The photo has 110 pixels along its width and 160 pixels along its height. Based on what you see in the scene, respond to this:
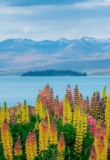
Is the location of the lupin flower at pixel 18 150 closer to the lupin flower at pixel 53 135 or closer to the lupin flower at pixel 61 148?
the lupin flower at pixel 53 135

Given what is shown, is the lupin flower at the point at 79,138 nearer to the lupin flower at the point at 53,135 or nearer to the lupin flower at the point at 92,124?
the lupin flower at the point at 53,135

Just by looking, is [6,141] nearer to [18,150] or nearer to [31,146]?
[18,150]

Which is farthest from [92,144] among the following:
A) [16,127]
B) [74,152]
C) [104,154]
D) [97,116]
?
[97,116]

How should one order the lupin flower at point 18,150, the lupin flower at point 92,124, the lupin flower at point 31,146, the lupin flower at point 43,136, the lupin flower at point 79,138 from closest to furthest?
the lupin flower at point 31,146 < the lupin flower at point 43,136 < the lupin flower at point 18,150 < the lupin flower at point 79,138 < the lupin flower at point 92,124

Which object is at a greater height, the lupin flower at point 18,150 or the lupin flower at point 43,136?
the lupin flower at point 43,136

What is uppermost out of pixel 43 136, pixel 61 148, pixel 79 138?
pixel 43 136

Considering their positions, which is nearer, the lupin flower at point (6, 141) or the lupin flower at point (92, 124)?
the lupin flower at point (6, 141)

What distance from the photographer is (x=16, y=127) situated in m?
13.8

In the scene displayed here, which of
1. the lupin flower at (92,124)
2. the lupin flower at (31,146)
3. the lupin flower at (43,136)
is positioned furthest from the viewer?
the lupin flower at (92,124)

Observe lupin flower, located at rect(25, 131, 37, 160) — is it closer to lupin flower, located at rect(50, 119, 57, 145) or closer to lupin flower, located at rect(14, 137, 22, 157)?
lupin flower, located at rect(14, 137, 22, 157)

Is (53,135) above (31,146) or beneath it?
above

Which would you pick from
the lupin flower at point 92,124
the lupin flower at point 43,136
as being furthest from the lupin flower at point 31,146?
the lupin flower at point 92,124

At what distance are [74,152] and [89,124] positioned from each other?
Result: 1.20 m

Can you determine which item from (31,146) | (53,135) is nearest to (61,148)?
(53,135)
